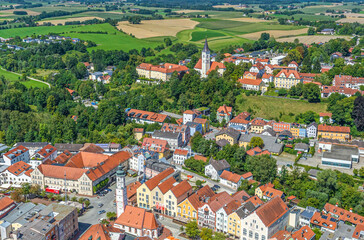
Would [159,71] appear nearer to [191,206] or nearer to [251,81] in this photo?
[251,81]

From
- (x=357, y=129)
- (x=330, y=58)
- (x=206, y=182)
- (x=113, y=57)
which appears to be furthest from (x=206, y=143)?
(x=113, y=57)

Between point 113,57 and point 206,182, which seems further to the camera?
point 113,57

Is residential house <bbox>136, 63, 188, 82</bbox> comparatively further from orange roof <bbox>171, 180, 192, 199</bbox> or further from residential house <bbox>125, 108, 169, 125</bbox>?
orange roof <bbox>171, 180, 192, 199</bbox>

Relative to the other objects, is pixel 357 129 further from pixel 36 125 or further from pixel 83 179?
pixel 36 125

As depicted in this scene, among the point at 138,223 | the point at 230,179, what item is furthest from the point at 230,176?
the point at 138,223

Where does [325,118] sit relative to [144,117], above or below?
above
